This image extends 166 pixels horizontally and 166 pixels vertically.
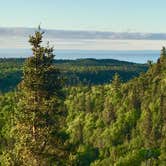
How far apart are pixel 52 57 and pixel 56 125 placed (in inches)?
246

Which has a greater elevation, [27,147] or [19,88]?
[19,88]

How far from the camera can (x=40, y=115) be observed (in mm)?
48031

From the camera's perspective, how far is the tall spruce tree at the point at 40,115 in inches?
1875

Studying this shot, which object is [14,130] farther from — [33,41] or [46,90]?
[33,41]

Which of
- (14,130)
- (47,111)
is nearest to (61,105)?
(47,111)

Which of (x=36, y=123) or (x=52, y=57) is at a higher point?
(x=52, y=57)

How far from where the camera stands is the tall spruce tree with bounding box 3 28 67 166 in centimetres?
4762

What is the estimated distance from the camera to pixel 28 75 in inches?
1908

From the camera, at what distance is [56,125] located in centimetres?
4828

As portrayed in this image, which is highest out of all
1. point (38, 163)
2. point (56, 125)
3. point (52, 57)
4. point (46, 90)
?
point (52, 57)

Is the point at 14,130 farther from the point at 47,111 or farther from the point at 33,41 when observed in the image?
the point at 33,41

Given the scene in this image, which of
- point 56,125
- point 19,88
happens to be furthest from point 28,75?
point 56,125

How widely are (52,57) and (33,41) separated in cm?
234

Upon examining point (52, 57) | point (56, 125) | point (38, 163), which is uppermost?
point (52, 57)
